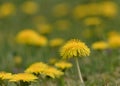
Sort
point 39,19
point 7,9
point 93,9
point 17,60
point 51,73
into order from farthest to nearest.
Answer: point 39,19
point 7,9
point 93,9
point 17,60
point 51,73

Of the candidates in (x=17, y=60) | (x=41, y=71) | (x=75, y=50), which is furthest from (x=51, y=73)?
(x=17, y=60)

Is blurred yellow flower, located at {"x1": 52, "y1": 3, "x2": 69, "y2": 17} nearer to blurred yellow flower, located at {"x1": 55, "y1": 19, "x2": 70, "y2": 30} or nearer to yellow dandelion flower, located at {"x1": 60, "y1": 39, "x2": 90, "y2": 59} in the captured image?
blurred yellow flower, located at {"x1": 55, "y1": 19, "x2": 70, "y2": 30}

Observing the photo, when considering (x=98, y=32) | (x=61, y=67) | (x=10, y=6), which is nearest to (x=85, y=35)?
(x=98, y=32)

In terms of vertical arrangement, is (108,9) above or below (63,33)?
above

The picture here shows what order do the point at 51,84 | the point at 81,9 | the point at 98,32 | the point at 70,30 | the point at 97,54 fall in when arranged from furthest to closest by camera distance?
1. the point at 81,9
2. the point at 70,30
3. the point at 98,32
4. the point at 97,54
5. the point at 51,84

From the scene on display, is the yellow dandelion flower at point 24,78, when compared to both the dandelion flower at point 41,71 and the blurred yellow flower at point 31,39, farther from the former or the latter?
the blurred yellow flower at point 31,39

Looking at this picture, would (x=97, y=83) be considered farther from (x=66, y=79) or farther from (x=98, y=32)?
(x=98, y=32)

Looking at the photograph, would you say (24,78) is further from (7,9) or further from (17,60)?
(7,9)
